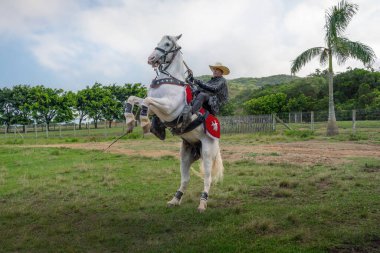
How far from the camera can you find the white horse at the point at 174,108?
19.2 feet

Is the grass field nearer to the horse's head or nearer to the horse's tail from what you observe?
the horse's tail

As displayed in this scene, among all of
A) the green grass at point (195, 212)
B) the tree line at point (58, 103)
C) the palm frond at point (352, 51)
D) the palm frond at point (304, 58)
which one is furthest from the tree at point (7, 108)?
the green grass at point (195, 212)

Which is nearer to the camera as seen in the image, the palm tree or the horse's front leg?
the horse's front leg

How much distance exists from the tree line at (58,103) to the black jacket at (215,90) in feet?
143

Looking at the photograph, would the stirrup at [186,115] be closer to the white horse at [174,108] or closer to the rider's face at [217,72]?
the white horse at [174,108]

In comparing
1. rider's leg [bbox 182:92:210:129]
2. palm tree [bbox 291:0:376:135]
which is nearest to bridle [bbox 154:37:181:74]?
rider's leg [bbox 182:92:210:129]

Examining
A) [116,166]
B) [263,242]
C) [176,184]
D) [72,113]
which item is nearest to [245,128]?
[116,166]

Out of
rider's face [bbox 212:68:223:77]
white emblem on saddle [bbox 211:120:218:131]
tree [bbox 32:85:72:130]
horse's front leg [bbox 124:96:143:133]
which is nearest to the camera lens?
horse's front leg [bbox 124:96:143:133]

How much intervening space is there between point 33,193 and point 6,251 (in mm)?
3958

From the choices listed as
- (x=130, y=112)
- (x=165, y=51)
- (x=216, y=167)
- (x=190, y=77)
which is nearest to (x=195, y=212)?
(x=216, y=167)

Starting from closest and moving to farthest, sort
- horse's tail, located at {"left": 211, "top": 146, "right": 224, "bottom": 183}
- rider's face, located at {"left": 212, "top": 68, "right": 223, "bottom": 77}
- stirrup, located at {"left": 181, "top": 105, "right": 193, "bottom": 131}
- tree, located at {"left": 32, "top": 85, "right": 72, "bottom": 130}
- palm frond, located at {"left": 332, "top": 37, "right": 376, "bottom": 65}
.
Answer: stirrup, located at {"left": 181, "top": 105, "right": 193, "bottom": 131}, rider's face, located at {"left": 212, "top": 68, "right": 223, "bottom": 77}, horse's tail, located at {"left": 211, "top": 146, "right": 224, "bottom": 183}, palm frond, located at {"left": 332, "top": 37, "right": 376, "bottom": 65}, tree, located at {"left": 32, "top": 85, "right": 72, "bottom": 130}

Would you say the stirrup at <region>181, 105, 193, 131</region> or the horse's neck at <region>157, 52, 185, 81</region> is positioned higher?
the horse's neck at <region>157, 52, 185, 81</region>

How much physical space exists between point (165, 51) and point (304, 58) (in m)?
20.9

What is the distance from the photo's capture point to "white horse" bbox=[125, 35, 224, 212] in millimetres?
5844
